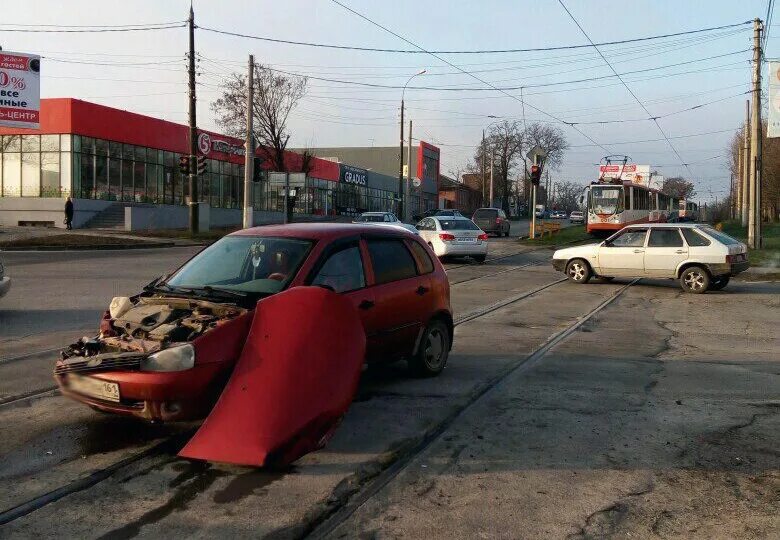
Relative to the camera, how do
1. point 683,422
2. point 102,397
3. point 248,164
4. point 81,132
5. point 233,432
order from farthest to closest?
point 81,132, point 248,164, point 683,422, point 102,397, point 233,432

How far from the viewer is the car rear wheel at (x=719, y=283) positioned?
1593 centimetres

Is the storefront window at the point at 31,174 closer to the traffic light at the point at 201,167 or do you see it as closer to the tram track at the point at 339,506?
the traffic light at the point at 201,167

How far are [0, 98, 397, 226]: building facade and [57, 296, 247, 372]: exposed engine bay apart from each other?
89.3ft

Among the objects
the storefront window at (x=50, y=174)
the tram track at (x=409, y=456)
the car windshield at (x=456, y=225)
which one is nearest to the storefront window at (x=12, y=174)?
the storefront window at (x=50, y=174)

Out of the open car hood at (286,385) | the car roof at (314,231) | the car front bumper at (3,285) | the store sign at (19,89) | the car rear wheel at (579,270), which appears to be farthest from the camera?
the store sign at (19,89)

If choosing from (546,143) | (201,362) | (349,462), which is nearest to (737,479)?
(349,462)

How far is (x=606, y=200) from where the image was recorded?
123 feet

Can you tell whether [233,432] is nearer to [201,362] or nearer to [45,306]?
[201,362]

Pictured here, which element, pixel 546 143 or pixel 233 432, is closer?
pixel 233 432

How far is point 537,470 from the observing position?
185 inches

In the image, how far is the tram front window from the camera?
37.2m

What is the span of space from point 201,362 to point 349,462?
1170mm

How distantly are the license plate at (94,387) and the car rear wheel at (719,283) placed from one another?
46.4 ft

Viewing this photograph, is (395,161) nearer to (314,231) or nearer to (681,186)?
(681,186)
